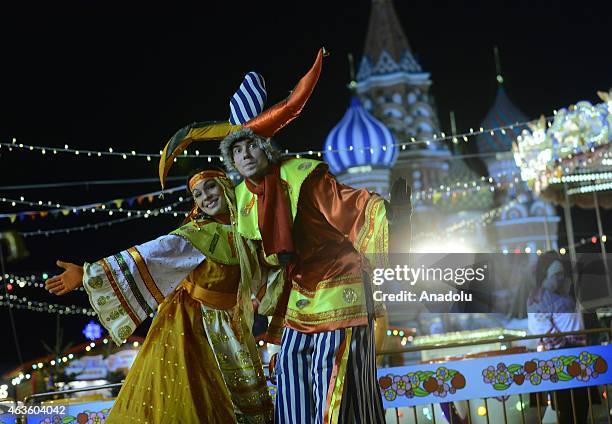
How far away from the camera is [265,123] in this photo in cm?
428

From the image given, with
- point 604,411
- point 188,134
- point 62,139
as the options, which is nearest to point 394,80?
point 62,139

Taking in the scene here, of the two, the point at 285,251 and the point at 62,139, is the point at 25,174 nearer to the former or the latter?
the point at 62,139

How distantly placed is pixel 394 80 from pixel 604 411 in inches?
1708

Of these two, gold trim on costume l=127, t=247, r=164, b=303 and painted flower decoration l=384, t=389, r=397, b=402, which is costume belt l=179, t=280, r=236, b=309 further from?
painted flower decoration l=384, t=389, r=397, b=402

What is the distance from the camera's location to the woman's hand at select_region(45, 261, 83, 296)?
4.37 m

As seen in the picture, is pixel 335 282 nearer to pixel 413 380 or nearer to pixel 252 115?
pixel 252 115

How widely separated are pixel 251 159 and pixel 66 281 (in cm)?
113

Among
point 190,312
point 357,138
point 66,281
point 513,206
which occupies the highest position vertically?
point 357,138

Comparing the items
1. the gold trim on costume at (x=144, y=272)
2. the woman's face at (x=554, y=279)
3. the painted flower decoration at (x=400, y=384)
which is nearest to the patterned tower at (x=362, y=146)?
the woman's face at (x=554, y=279)

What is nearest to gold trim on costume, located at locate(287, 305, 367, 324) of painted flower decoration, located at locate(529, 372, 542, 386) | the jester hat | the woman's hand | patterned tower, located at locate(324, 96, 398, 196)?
the jester hat

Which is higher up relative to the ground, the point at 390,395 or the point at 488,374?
the point at 488,374

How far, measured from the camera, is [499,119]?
163ft

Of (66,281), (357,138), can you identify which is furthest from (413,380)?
(357,138)

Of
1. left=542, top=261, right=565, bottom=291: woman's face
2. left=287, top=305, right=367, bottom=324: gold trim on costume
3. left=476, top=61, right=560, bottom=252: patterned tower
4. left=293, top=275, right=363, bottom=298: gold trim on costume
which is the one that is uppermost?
left=476, top=61, right=560, bottom=252: patterned tower
